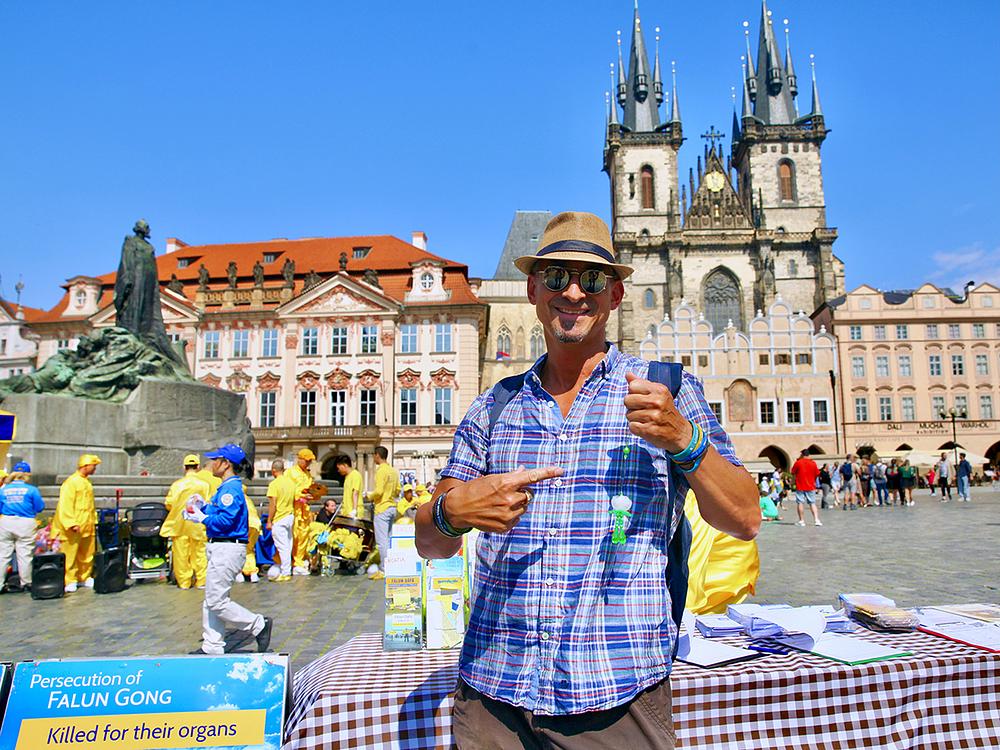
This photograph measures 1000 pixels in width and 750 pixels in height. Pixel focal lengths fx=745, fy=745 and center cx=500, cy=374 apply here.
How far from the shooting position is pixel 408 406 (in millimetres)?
35375

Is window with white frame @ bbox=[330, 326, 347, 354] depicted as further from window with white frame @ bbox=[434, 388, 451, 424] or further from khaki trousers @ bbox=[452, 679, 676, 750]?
khaki trousers @ bbox=[452, 679, 676, 750]

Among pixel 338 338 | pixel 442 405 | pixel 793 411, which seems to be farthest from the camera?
pixel 793 411

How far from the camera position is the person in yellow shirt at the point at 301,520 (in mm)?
9523

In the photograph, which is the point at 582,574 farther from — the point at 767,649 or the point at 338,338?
the point at 338,338

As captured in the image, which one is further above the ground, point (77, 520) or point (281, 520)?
point (77, 520)

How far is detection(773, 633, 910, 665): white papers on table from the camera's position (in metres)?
2.55

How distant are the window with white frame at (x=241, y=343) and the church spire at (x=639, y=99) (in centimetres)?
3737

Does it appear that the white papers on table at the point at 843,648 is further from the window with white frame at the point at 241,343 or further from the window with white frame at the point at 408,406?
the window with white frame at the point at 241,343

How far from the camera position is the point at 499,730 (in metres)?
1.57

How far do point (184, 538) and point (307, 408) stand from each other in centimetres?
2852

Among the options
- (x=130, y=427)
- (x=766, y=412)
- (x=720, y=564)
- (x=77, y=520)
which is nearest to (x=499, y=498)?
(x=720, y=564)

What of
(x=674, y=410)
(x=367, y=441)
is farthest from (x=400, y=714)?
(x=367, y=441)

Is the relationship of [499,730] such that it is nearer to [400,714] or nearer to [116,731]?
[400,714]

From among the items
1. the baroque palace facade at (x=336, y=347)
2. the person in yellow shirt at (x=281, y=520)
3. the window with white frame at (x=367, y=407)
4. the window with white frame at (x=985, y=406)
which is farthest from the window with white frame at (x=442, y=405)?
the window with white frame at (x=985, y=406)
